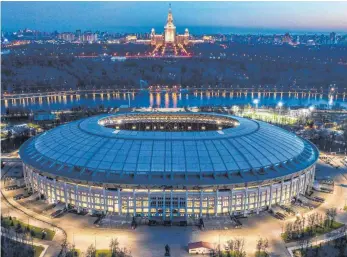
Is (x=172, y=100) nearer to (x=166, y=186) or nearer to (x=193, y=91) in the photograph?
(x=193, y=91)

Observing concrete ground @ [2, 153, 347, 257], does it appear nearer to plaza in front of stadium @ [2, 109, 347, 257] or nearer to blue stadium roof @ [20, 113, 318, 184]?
plaza in front of stadium @ [2, 109, 347, 257]

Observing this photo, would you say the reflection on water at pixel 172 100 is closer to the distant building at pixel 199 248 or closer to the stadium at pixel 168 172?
the stadium at pixel 168 172

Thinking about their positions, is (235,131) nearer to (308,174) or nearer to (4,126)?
(308,174)

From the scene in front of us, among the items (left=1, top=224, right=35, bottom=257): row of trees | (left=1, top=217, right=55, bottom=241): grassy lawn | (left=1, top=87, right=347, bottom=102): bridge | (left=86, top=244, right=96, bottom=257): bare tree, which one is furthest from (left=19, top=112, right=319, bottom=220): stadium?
(left=1, top=87, right=347, bottom=102): bridge

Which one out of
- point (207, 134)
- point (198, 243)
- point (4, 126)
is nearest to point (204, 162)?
point (207, 134)

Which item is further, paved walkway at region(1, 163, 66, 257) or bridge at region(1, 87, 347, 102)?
bridge at region(1, 87, 347, 102)

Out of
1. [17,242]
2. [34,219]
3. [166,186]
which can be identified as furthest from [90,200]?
[166,186]
